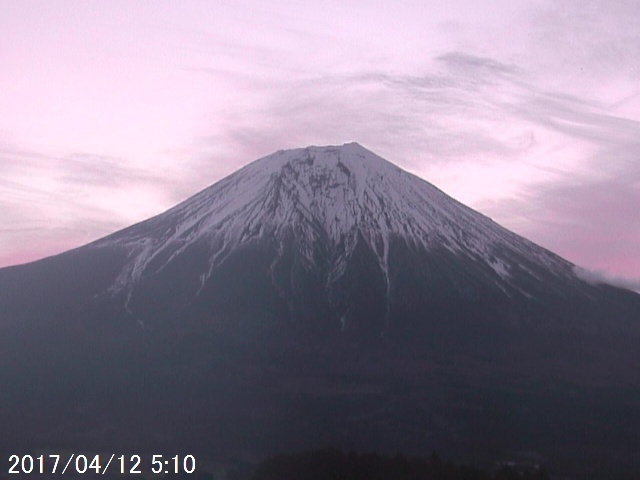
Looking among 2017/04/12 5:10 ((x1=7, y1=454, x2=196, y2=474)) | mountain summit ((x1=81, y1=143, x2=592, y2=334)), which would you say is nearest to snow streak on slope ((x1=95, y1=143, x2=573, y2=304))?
mountain summit ((x1=81, y1=143, x2=592, y2=334))

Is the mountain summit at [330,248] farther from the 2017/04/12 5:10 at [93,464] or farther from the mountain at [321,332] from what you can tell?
the 2017/04/12 5:10 at [93,464]

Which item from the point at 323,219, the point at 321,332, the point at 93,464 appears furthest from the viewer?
the point at 323,219

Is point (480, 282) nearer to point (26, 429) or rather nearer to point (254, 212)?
point (254, 212)

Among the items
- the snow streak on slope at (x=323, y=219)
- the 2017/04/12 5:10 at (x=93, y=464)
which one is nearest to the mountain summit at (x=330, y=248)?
the snow streak on slope at (x=323, y=219)

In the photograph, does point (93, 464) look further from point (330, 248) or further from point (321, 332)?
point (330, 248)

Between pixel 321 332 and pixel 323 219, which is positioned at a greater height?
pixel 323 219

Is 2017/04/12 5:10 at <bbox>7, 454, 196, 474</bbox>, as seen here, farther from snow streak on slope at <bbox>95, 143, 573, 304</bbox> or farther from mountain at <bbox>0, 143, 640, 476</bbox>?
snow streak on slope at <bbox>95, 143, 573, 304</bbox>

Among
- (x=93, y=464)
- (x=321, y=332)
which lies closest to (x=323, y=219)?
(x=321, y=332)
